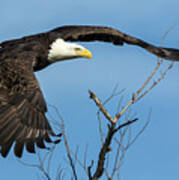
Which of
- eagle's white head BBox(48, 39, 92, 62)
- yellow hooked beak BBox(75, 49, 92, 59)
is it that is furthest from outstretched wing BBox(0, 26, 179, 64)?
yellow hooked beak BBox(75, 49, 92, 59)

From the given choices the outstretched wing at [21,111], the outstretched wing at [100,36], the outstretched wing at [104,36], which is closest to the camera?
the outstretched wing at [21,111]

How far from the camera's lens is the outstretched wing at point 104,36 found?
12.3 m

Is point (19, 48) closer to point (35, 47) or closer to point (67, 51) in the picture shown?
point (35, 47)

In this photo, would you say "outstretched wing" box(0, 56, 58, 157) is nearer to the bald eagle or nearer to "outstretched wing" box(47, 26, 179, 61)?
the bald eagle

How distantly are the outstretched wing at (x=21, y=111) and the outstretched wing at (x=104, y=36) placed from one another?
3094 mm

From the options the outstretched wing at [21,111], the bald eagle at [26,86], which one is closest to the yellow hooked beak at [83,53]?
the bald eagle at [26,86]

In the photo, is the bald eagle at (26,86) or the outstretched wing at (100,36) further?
the outstretched wing at (100,36)

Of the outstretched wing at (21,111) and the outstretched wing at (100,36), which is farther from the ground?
the outstretched wing at (100,36)

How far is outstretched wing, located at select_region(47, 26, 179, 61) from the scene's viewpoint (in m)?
12.3

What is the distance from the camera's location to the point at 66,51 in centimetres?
1170

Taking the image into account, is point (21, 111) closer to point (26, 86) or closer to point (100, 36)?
point (26, 86)

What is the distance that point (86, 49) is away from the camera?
38.9 ft

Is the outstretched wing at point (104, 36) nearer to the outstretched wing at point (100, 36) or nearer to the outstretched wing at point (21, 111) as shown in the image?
the outstretched wing at point (100, 36)

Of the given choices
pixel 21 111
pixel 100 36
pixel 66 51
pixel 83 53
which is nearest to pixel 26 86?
pixel 21 111
